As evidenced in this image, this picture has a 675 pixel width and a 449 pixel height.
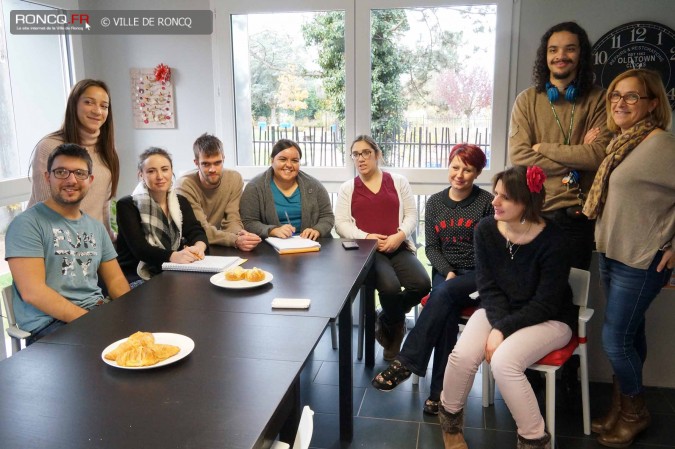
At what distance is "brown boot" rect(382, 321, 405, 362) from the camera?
3.02m

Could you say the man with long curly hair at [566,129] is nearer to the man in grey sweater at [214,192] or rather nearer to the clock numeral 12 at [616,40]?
the clock numeral 12 at [616,40]

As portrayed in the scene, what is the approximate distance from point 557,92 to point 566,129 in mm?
170

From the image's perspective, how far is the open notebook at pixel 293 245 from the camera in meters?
2.62

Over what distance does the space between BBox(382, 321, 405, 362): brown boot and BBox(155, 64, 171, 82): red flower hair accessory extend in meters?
2.26

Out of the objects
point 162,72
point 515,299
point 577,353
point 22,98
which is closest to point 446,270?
point 515,299

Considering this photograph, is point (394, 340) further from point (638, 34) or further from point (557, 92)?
point (638, 34)

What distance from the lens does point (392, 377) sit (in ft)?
8.04

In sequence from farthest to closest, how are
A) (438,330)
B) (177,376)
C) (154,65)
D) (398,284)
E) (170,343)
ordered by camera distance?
1. (154,65)
2. (398,284)
3. (438,330)
4. (170,343)
5. (177,376)

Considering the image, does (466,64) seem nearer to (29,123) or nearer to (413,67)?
(413,67)

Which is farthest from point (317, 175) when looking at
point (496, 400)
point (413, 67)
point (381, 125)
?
point (496, 400)

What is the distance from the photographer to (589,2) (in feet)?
10.3

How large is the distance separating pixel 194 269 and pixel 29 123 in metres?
2.03

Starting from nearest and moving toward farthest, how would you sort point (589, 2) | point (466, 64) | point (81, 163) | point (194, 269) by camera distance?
point (81, 163), point (194, 269), point (589, 2), point (466, 64)

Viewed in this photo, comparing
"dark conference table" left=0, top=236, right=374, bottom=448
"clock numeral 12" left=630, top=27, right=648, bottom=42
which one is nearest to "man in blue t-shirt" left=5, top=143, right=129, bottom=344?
"dark conference table" left=0, top=236, right=374, bottom=448
